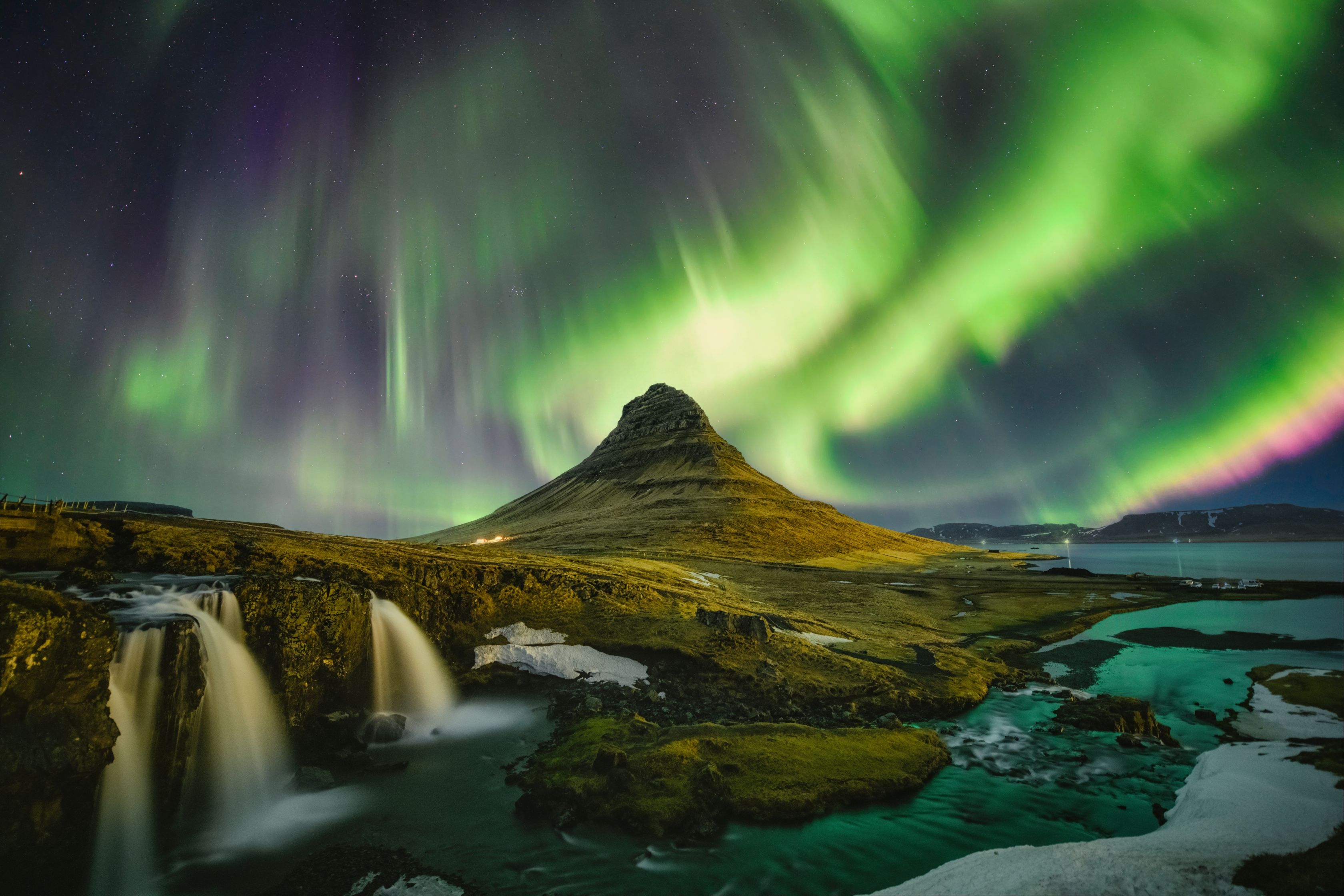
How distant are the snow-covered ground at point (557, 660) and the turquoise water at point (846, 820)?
5.25 metres

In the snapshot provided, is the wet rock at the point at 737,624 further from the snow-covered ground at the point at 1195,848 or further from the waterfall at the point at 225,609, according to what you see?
the waterfall at the point at 225,609

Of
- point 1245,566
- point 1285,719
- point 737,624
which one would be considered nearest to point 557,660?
point 737,624

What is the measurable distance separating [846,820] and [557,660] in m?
17.1

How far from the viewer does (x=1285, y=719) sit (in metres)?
13.1

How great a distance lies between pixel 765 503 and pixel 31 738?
191210 millimetres

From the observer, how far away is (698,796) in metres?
15.9

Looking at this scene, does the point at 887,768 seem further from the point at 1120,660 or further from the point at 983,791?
the point at 1120,660

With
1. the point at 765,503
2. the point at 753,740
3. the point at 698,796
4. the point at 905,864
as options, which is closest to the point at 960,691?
the point at 753,740

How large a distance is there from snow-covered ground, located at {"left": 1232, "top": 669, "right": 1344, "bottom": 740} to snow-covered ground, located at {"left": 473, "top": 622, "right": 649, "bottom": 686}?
72.8 ft

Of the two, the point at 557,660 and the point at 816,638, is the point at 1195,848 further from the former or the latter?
the point at 816,638

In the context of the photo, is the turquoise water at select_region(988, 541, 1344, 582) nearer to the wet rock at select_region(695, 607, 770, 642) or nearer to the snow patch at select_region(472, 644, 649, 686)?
the wet rock at select_region(695, 607, 770, 642)

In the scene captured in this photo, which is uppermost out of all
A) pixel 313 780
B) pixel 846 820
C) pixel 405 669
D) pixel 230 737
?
pixel 405 669

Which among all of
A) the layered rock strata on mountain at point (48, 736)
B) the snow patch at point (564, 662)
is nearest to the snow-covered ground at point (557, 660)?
the snow patch at point (564, 662)

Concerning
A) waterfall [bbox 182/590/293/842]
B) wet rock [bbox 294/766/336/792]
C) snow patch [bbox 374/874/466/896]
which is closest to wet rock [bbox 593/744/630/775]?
snow patch [bbox 374/874/466/896]
